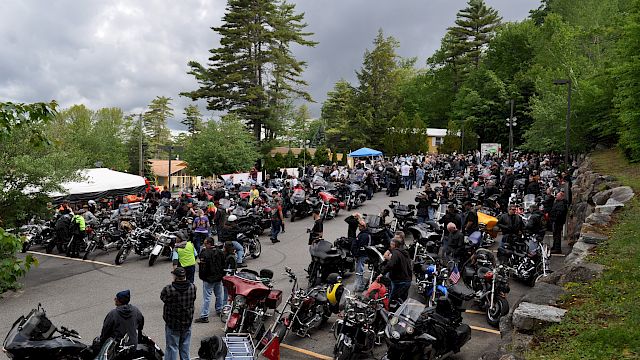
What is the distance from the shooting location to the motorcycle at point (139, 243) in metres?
14.7

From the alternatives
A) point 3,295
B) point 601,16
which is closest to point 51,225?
point 3,295

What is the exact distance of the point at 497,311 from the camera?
9.06 m

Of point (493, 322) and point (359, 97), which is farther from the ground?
point (359, 97)

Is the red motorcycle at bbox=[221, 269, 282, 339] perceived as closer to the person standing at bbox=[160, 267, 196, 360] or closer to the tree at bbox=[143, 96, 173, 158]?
the person standing at bbox=[160, 267, 196, 360]

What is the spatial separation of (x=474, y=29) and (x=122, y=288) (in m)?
68.4

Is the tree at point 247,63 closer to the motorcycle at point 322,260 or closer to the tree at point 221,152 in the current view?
the tree at point 221,152

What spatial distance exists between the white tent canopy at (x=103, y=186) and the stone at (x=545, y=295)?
1738cm

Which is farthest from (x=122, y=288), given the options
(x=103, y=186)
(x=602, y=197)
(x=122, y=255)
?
(x=602, y=197)

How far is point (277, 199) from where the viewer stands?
17672 millimetres

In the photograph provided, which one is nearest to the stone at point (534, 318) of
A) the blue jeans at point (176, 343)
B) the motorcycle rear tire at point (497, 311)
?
the motorcycle rear tire at point (497, 311)

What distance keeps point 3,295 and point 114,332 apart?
6.96 meters

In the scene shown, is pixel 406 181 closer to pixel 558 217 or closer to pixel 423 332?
pixel 558 217

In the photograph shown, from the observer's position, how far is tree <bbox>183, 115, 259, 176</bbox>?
36.4m

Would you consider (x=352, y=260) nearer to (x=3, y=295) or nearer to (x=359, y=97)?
(x=3, y=295)
